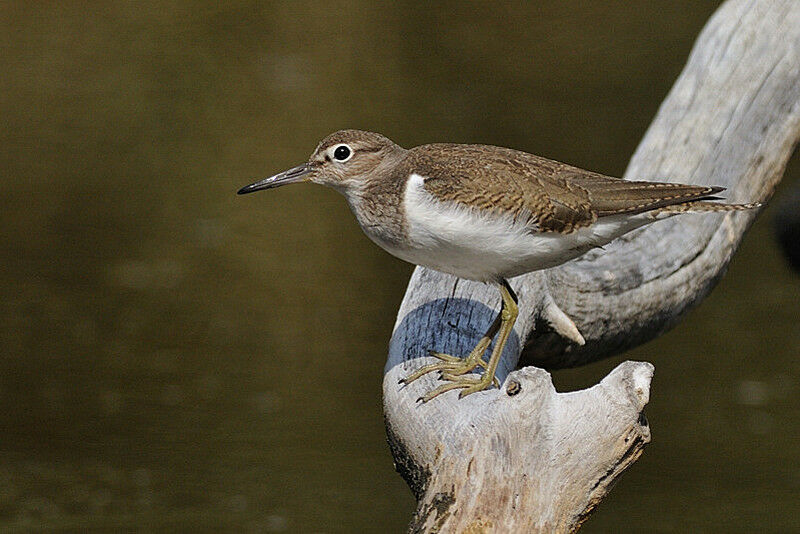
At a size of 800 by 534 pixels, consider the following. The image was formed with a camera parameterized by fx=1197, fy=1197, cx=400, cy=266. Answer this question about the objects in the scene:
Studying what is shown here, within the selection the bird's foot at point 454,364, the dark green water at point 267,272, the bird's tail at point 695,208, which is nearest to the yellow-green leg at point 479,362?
→ the bird's foot at point 454,364

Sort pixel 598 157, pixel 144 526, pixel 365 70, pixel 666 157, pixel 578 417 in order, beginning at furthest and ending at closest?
pixel 365 70 → pixel 598 157 → pixel 144 526 → pixel 666 157 → pixel 578 417

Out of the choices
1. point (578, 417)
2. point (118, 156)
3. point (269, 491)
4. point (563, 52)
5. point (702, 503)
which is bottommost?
point (702, 503)

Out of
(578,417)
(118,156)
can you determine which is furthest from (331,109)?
(578,417)

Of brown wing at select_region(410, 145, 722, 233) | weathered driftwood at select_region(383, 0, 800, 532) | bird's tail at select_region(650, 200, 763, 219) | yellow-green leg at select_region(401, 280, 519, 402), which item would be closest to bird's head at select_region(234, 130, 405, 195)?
brown wing at select_region(410, 145, 722, 233)

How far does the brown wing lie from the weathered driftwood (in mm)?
555

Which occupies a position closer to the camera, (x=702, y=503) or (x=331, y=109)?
(x=702, y=503)

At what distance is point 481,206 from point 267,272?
582 centimetres

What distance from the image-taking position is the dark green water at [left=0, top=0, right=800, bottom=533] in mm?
7594

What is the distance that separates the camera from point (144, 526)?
715cm

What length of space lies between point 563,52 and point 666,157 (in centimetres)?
828

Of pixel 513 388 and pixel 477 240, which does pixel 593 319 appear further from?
pixel 513 388

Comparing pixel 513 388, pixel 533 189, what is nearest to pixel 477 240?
pixel 533 189

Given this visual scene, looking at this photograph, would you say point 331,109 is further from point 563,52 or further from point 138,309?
point 138,309

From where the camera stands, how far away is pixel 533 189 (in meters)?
4.43
